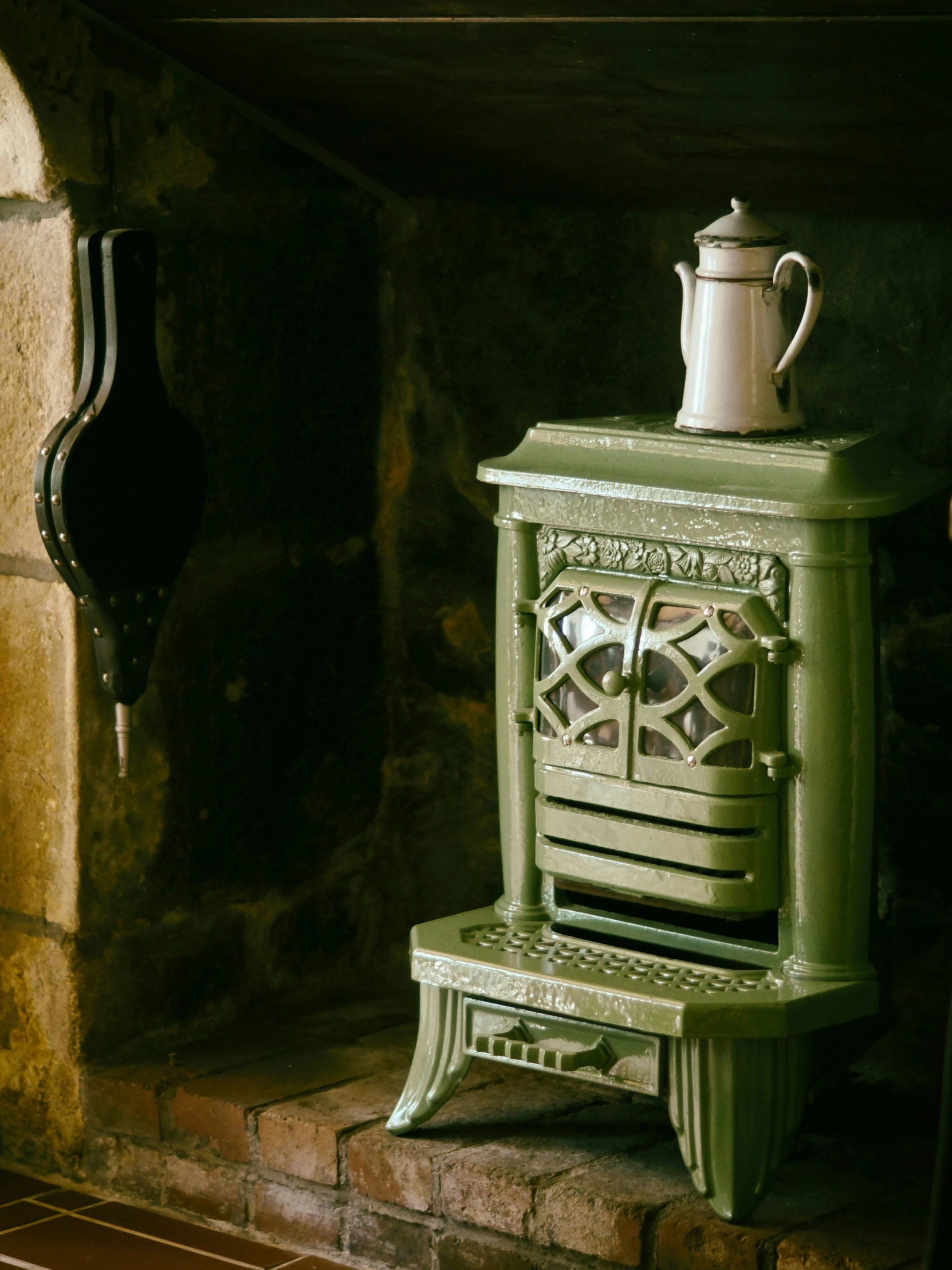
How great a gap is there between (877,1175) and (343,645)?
49.2 inches

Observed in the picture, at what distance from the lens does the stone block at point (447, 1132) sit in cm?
265

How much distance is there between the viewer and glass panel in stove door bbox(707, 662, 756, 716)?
8.02ft

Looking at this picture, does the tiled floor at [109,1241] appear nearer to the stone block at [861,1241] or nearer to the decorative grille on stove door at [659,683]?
the stone block at [861,1241]

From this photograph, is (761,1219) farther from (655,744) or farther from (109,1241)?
(109,1241)

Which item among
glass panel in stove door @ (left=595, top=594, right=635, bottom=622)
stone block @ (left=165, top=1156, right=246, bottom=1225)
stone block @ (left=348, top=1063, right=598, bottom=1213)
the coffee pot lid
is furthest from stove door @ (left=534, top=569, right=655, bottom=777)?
stone block @ (left=165, top=1156, right=246, bottom=1225)

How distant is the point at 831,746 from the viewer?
2.43 m

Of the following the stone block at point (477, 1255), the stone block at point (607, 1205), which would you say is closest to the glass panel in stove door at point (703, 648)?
the stone block at point (607, 1205)

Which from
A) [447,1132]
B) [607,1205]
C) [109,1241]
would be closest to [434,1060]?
[447,1132]

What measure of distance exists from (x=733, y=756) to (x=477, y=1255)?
0.75 metres

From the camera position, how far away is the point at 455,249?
3158 mm

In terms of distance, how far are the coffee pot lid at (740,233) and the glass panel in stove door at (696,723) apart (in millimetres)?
594

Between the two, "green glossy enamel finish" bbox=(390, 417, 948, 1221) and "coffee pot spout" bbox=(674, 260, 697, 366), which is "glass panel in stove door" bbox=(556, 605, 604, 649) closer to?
"green glossy enamel finish" bbox=(390, 417, 948, 1221)

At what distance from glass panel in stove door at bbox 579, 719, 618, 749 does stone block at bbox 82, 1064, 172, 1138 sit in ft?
2.94

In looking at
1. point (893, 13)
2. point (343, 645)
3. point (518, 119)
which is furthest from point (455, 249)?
point (893, 13)
